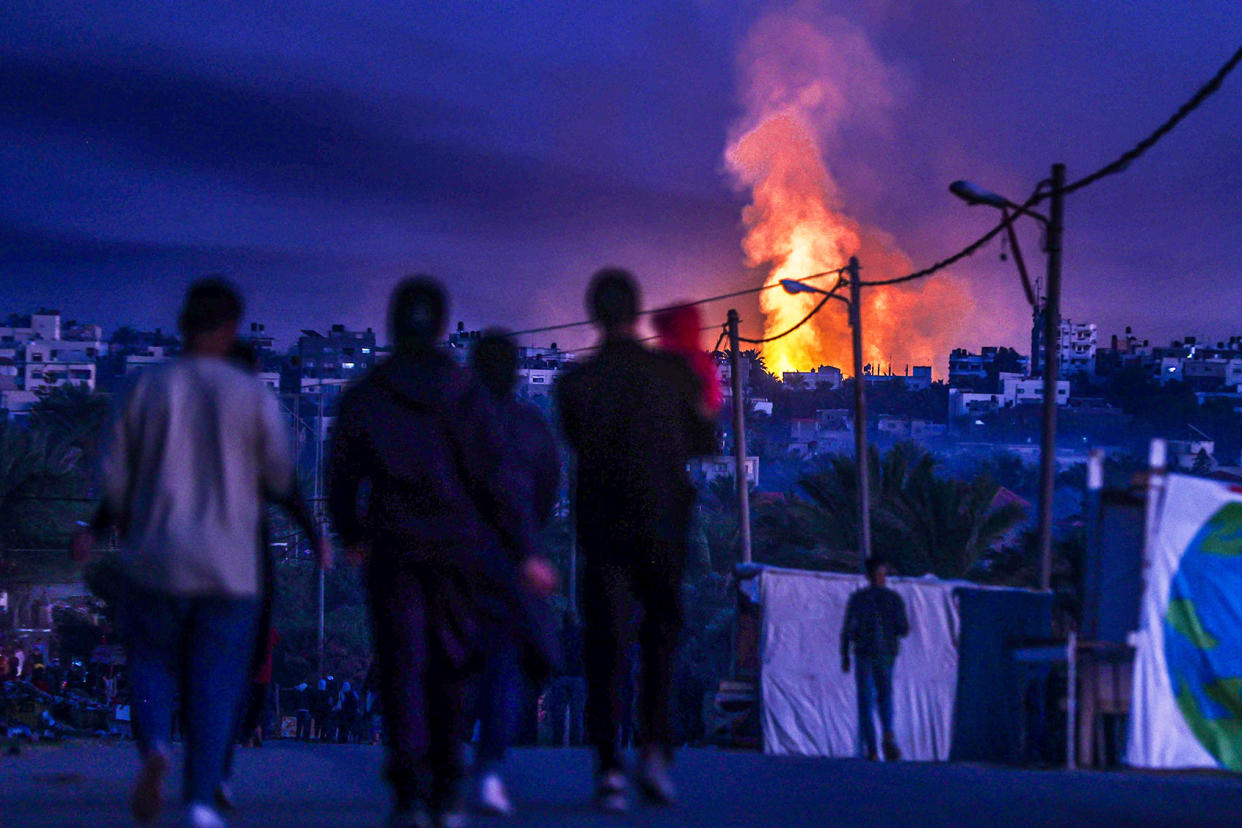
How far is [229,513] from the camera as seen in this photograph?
4395 mm

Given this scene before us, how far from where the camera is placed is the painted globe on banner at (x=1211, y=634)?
8.16m

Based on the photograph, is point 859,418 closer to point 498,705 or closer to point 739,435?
point 739,435

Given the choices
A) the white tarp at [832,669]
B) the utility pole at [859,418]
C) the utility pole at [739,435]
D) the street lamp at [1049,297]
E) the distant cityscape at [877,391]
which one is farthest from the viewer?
the distant cityscape at [877,391]

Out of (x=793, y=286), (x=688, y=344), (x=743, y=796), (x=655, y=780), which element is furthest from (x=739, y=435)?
(x=655, y=780)

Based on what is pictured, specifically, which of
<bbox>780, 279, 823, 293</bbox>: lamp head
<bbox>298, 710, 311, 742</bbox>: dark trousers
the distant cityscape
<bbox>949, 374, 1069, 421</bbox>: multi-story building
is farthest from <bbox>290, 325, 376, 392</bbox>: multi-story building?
<bbox>780, 279, 823, 293</bbox>: lamp head

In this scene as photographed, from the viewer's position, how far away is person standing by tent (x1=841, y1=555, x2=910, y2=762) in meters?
12.4

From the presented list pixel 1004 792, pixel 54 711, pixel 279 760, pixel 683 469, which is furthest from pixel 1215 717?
pixel 54 711

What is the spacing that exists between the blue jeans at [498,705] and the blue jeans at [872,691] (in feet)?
24.0

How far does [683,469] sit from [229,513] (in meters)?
1.62

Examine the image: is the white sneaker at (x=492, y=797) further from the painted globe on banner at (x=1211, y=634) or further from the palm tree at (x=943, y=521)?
the palm tree at (x=943, y=521)

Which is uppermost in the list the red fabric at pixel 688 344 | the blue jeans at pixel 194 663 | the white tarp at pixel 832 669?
the red fabric at pixel 688 344

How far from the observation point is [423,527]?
15.3ft

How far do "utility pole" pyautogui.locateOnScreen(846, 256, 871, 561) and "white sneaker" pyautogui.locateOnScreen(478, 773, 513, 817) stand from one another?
19.1 m

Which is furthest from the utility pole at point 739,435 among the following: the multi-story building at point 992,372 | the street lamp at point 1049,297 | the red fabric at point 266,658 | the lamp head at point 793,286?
the multi-story building at point 992,372
